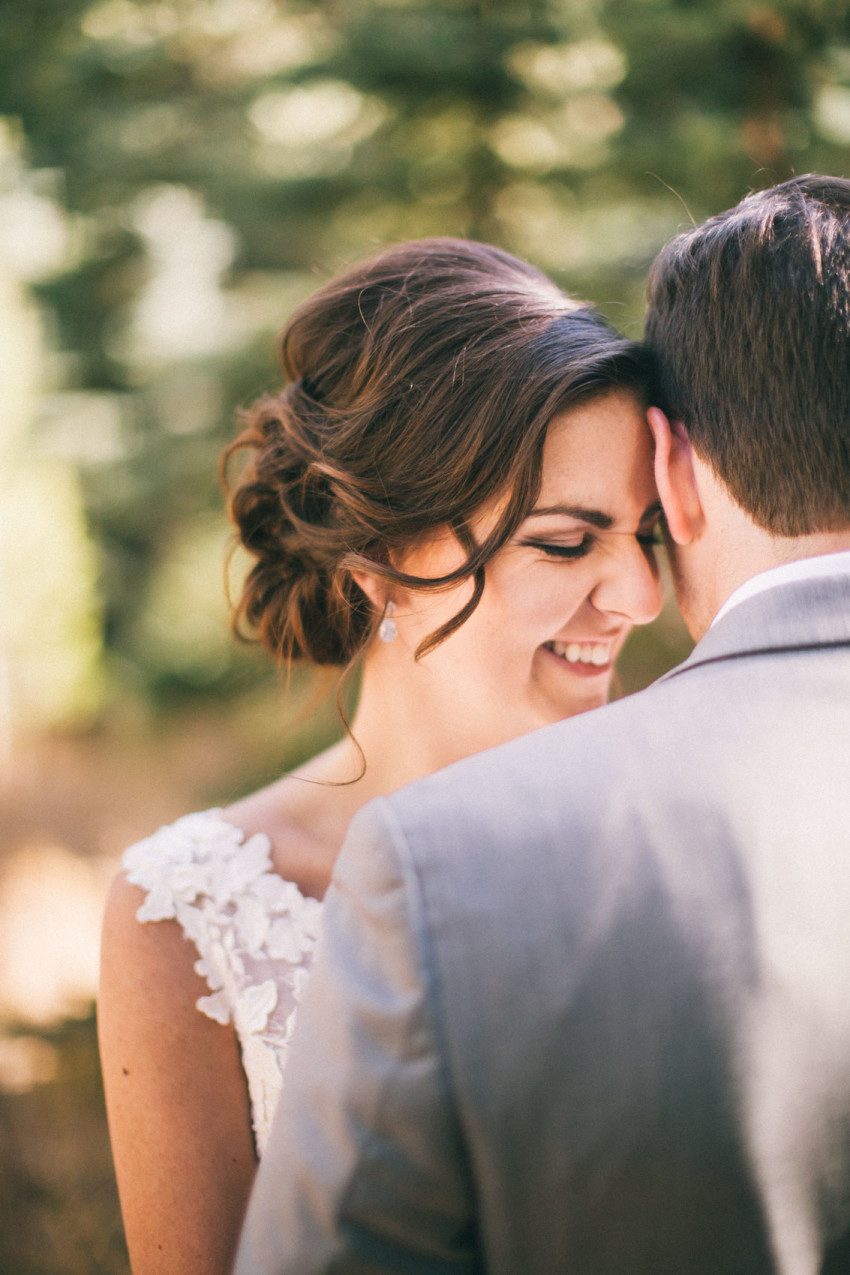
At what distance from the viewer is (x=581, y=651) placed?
2.00 meters

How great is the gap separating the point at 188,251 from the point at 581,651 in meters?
8.59

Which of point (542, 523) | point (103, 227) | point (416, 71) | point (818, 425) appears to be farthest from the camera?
point (103, 227)

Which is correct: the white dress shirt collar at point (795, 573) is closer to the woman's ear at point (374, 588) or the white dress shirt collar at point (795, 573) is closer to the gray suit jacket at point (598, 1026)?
the gray suit jacket at point (598, 1026)

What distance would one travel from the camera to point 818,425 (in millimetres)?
1155

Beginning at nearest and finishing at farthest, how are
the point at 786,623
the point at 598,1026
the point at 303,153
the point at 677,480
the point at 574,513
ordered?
the point at 598,1026 < the point at 786,623 < the point at 677,480 < the point at 574,513 < the point at 303,153

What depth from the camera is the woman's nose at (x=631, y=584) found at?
1838 mm

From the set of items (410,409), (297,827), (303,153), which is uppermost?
(303,153)

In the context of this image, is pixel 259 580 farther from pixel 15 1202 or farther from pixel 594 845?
pixel 15 1202

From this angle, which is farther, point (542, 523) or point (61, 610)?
point (61, 610)

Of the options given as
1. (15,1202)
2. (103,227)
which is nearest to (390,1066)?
(15,1202)

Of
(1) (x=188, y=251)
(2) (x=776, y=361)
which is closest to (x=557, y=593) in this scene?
(2) (x=776, y=361)

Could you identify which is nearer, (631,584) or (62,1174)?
(631,584)

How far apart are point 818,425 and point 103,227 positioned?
9.19m

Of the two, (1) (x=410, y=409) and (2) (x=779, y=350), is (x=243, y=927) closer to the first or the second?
(1) (x=410, y=409)
